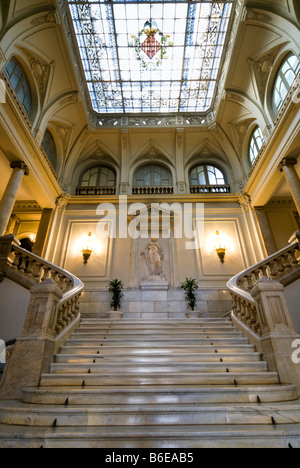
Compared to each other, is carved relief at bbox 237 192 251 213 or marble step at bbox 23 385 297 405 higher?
carved relief at bbox 237 192 251 213

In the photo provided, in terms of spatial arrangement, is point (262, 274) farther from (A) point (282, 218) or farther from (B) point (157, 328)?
(A) point (282, 218)

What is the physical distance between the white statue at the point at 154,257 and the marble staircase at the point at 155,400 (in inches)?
190

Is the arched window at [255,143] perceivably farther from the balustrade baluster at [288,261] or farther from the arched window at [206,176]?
the balustrade baluster at [288,261]

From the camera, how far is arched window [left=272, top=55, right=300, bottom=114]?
25.6ft

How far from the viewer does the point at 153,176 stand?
12469 millimetres

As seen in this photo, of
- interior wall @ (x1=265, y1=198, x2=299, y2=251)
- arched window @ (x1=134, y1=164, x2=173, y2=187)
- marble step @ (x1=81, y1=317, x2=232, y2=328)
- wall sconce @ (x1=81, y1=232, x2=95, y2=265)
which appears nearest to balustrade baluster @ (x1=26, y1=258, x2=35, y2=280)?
marble step @ (x1=81, y1=317, x2=232, y2=328)

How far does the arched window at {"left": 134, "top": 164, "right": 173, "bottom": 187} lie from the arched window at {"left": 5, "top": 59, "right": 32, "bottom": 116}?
5557mm

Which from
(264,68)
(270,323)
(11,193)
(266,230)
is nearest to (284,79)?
(264,68)

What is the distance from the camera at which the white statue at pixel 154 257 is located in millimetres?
9539

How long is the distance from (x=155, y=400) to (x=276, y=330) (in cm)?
225

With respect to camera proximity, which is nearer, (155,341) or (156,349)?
(156,349)

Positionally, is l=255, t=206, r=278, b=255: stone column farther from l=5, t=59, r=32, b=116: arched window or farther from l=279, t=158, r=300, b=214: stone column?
l=5, t=59, r=32, b=116: arched window

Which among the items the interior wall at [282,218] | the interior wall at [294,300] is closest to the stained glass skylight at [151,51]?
the interior wall at [282,218]
